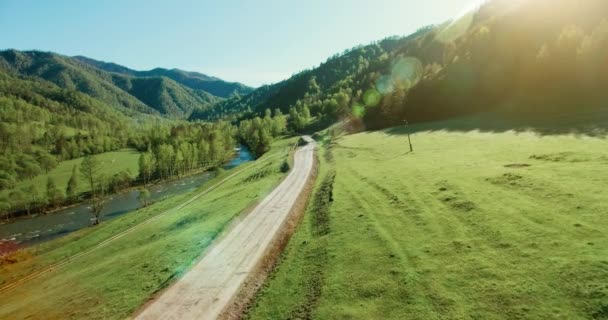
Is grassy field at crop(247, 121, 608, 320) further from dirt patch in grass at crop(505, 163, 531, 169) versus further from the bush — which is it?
the bush

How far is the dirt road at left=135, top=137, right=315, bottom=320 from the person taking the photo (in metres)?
25.6

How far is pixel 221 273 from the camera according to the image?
101ft

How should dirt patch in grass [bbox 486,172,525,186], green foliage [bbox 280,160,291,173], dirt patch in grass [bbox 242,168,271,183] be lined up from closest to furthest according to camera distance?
dirt patch in grass [bbox 486,172,525,186]
green foliage [bbox 280,160,291,173]
dirt patch in grass [bbox 242,168,271,183]

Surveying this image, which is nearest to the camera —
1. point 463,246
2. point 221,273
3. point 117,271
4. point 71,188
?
point 463,246

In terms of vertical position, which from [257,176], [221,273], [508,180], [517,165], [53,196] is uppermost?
[517,165]

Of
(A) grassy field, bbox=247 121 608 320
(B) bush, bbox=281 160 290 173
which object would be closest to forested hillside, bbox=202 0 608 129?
(A) grassy field, bbox=247 121 608 320

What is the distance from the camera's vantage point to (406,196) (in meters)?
40.6

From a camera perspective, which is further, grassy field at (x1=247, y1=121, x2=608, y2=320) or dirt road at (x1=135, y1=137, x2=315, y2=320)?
dirt road at (x1=135, y1=137, x2=315, y2=320)

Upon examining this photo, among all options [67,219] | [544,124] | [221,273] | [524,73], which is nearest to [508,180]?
[221,273]

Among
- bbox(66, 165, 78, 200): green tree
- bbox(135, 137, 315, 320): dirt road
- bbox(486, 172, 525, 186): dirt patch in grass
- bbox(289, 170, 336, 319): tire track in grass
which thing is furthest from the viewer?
bbox(66, 165, 78, 200): green tree

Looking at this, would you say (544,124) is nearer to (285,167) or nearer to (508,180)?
(508,180)

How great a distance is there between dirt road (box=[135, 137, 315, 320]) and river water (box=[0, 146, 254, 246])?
8248cm

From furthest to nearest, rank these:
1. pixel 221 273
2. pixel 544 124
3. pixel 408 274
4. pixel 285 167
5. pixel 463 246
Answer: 1. pixel 285 167
2. pixel 544 124
3. pixel 221 273
4. pixel 463 246
5. pixel 408 274

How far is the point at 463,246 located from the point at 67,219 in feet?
435
